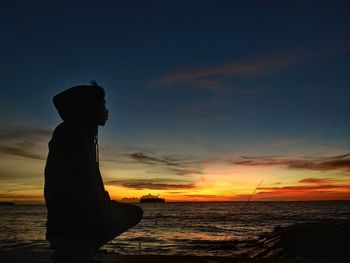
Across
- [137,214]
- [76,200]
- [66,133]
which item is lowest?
[137,214]

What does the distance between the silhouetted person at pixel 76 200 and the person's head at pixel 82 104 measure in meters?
0.08

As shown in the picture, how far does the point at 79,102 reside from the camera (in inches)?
121

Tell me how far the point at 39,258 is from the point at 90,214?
7.79 m

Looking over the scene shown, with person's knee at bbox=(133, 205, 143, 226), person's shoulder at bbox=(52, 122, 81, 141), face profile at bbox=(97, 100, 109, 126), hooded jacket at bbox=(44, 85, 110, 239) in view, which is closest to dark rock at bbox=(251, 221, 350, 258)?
person's knee at bbox=(133, 205, 143, 226)

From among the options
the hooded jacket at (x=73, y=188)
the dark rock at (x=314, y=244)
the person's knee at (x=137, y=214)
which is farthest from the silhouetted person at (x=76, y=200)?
the dark rock at (x=314, y=244)

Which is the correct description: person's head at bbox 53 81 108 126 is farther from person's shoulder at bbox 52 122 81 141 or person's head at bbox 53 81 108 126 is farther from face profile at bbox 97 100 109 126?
person's shoulder at bbox 52 122 81 141

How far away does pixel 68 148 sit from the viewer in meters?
2.77

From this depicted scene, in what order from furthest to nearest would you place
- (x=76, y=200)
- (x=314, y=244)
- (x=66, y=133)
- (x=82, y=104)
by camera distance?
(x=314, y=244) → (x=82, y=104) → (x=66, y=133) → (x=76, y=200)

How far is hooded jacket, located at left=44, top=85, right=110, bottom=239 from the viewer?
2672 millimetres

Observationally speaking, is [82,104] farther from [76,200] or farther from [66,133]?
[76,200]

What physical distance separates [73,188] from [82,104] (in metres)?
0.71

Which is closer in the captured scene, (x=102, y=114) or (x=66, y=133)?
(x=66, y=133)

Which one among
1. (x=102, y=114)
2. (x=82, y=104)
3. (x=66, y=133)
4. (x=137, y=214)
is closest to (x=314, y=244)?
(x=137, y=214)

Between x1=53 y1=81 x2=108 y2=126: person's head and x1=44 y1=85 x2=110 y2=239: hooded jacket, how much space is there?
5.0 inches
